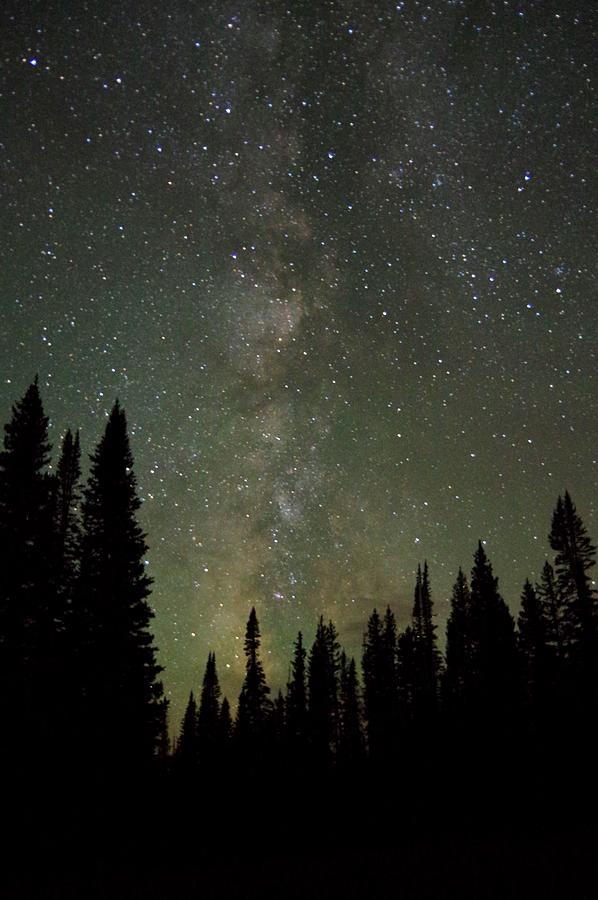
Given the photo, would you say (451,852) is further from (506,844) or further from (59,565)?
(59,565)

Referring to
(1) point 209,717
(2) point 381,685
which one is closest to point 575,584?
(2) point 381,685

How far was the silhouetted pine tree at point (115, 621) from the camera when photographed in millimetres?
17688

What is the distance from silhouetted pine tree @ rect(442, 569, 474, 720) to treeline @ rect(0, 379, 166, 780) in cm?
2608

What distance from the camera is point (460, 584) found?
194ft

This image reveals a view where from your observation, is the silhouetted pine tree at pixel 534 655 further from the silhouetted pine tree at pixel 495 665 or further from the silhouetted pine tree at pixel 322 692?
the silhouetted pine tree at pixel 322 692

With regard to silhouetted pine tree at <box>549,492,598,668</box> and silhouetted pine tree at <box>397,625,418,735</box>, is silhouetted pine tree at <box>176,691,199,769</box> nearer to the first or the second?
silhouetted pine tree at <box>397,625,418,735</box>

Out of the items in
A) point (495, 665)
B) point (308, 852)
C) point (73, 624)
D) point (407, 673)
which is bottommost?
point (308, 852)

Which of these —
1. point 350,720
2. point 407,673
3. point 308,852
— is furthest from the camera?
point 350,720

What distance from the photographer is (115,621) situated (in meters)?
19.2

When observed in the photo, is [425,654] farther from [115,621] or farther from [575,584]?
[115,621]

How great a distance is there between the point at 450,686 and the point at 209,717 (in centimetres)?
2429

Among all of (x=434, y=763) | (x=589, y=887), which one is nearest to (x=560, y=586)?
(x=434, y=763)

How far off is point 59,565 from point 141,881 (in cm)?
1105

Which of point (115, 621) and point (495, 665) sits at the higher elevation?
point (495, 665)
